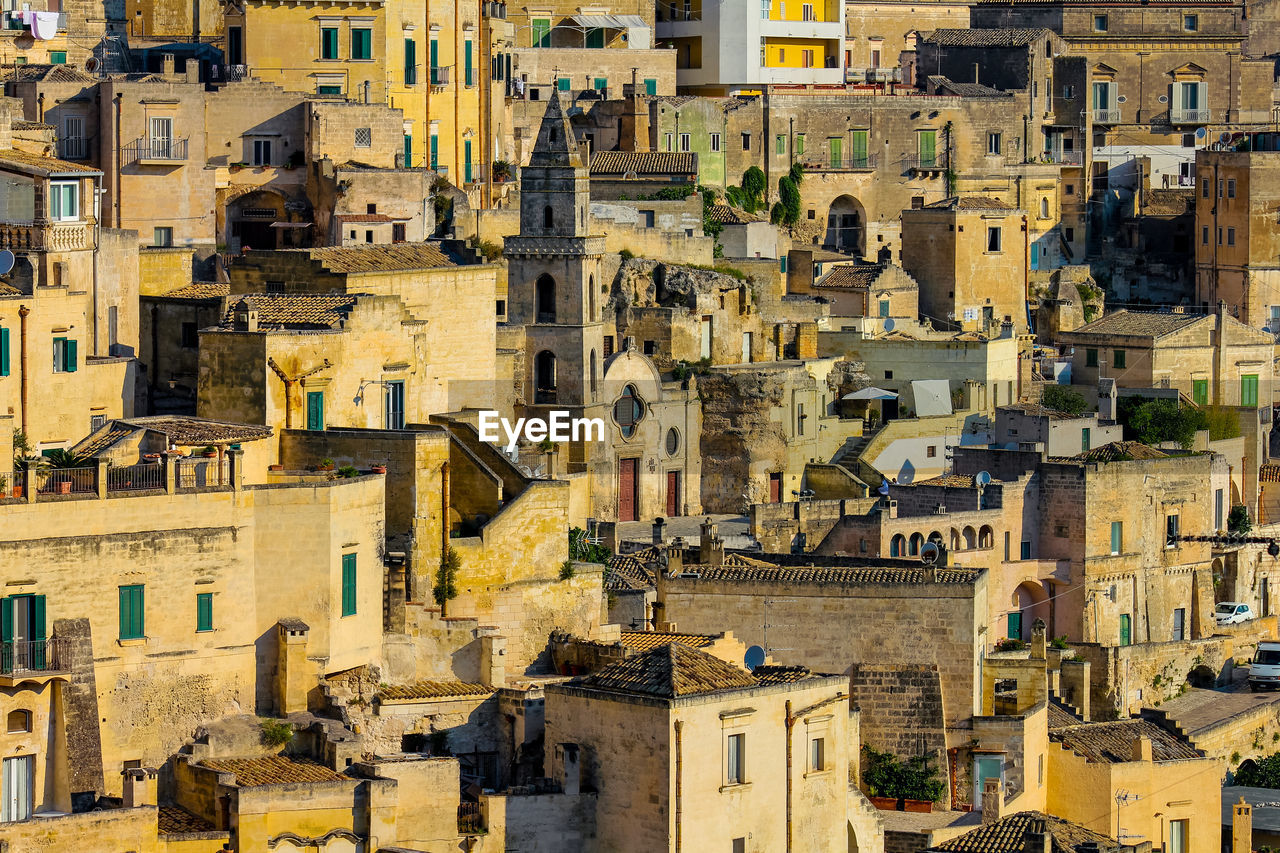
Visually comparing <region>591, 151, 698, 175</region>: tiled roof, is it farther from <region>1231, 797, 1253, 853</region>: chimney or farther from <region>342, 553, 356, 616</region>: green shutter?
<region>342, 553, 356, 616</region>: green shutter

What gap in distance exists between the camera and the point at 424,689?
1807 inches

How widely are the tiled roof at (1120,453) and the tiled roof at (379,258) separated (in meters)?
12.6

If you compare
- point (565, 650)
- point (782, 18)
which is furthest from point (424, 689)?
point (782, 18)

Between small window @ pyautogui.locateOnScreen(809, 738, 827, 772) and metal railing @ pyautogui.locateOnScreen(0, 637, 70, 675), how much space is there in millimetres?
9713

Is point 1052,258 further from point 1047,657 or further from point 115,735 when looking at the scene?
point 115,735

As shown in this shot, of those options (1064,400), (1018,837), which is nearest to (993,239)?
(1064,400)

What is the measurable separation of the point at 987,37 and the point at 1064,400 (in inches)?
688

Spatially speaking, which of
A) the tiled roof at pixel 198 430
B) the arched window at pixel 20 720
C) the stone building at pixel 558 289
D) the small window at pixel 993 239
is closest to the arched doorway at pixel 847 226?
the small window at pixel 993 239

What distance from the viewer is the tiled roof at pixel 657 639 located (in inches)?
1873

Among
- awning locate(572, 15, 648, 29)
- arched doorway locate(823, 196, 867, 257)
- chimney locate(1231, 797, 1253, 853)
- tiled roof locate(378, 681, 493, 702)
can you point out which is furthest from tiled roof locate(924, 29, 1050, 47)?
tiled roof locate(378, 681, 493, 702)

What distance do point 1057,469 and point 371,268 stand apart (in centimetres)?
1318

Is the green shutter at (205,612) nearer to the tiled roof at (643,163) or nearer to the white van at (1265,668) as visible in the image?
the white van at (1265,668)

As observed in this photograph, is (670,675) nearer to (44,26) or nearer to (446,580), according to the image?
(446,580)

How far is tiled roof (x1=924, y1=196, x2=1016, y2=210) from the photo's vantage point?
76.8m
